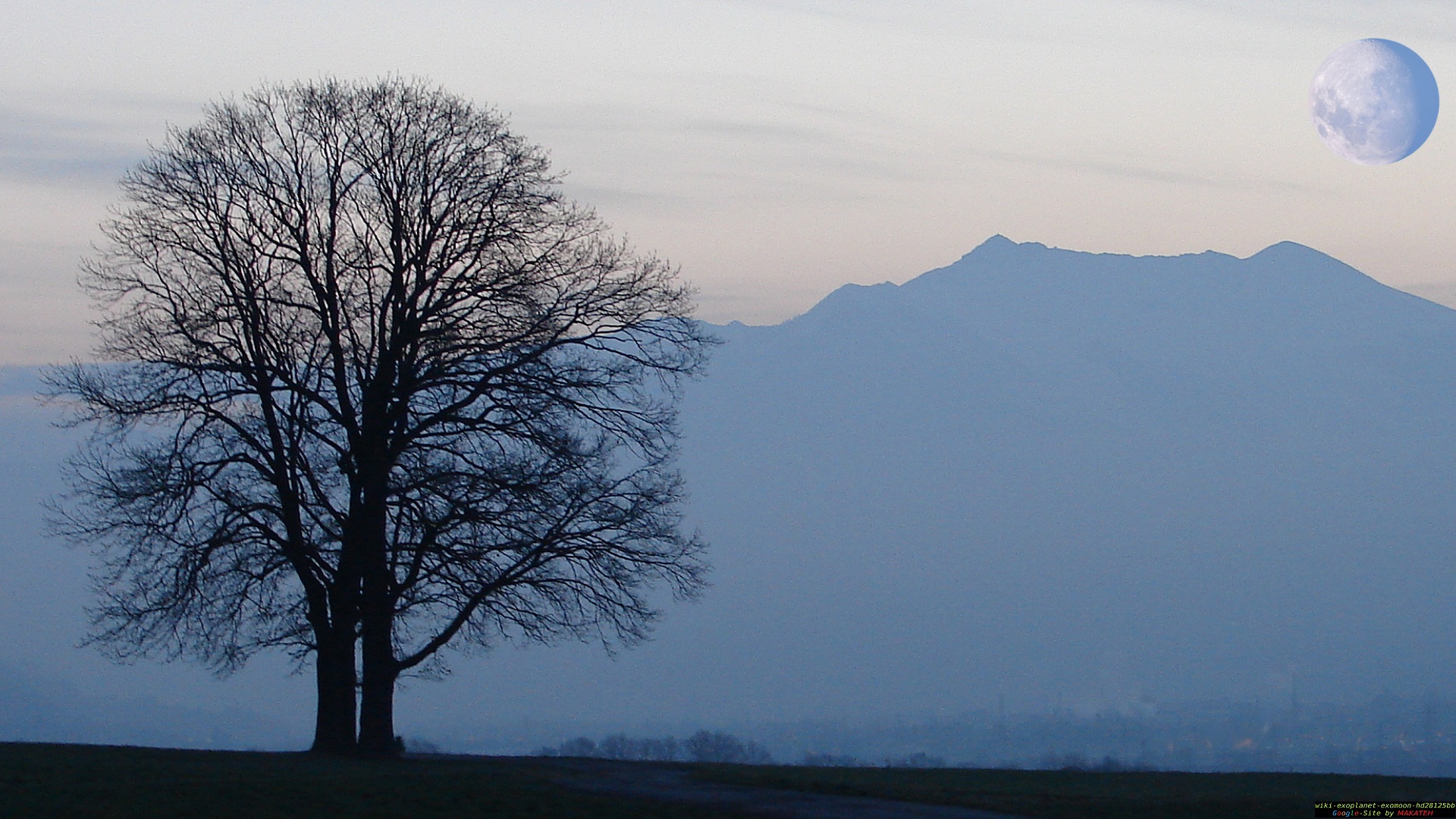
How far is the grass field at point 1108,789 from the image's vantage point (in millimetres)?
19312

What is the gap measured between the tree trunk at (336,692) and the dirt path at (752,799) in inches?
219

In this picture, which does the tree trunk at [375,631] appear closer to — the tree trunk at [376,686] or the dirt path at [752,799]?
the tree trunk at [376,686]

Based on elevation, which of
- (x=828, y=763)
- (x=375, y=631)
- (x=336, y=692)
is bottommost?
(x=828, y=763)

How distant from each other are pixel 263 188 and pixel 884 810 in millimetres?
16577

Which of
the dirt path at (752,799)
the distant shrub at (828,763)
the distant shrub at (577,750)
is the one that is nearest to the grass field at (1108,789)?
the dirt path at (752,799)

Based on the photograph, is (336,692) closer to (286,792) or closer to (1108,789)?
(286,792)

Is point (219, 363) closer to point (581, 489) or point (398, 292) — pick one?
point (398, 292)

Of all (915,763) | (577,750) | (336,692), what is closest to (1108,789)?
(336,692)

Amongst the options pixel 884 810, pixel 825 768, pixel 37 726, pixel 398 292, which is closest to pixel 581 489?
pixel 398 292

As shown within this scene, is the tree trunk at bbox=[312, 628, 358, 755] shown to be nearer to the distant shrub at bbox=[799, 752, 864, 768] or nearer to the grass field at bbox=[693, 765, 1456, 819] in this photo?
the grass field at bbox=[693, 765, 1456, 819]

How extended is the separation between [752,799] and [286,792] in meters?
6.30

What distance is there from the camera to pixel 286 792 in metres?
18.9

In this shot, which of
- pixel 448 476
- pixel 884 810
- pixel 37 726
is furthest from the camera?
pixel 37 726

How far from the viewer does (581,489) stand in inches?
1038
